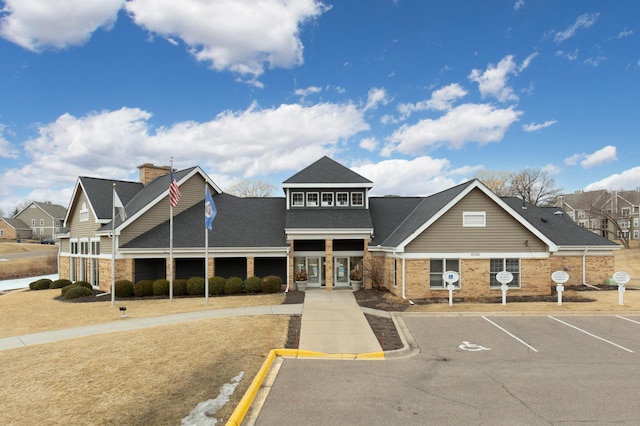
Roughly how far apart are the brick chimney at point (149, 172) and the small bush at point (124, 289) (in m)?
11.0

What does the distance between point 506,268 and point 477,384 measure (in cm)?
1447

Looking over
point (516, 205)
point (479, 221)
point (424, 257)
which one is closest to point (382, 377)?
point (424, 257)

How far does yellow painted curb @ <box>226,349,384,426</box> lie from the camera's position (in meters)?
7.27

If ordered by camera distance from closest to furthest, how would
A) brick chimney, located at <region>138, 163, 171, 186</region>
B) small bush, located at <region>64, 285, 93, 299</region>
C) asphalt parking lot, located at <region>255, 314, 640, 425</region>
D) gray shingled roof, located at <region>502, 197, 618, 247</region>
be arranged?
asphalt parking lot, located at <region>255, 314, 640, 425</region> → small bush, located at <region>64, 285, 93, 299</region> → gray shingled roof, located at <region>502, 197, 618, 247</region> → brick chimney, located at <region>138, 163, 171, 186</region>

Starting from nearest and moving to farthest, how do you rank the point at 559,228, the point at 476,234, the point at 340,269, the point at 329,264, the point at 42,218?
the point at 476,234
the point at 329,264
the point at 340,269
the point at 559,228
the point at 42,218

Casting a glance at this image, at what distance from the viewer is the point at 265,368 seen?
10039 mm

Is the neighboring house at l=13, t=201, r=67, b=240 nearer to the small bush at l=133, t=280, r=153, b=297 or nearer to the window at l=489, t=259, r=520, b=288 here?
the small bush at l=133, t=280, r=153, b=297

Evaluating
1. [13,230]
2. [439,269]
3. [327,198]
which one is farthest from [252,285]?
[13,230]

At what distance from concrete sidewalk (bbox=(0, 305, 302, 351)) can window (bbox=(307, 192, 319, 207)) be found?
1009 centimetres

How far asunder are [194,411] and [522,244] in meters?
19.9

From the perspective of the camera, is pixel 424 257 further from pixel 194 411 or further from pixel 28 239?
pixel 28 239

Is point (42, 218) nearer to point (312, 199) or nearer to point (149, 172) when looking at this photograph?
point (149, 172)

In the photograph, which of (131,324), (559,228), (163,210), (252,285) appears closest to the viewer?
(131,324)

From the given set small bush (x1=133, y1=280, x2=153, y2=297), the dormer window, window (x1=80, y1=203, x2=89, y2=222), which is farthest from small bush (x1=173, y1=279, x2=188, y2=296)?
the dormer window
